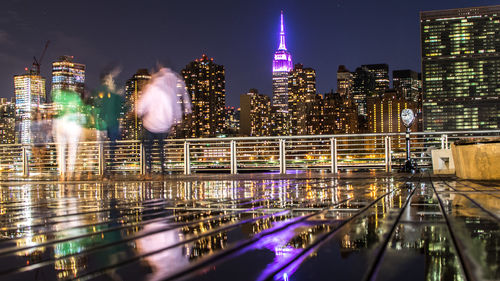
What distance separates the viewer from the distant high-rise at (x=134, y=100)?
14.3m

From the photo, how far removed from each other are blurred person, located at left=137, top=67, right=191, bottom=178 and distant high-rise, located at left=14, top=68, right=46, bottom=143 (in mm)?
96381

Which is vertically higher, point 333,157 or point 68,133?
point 68,133

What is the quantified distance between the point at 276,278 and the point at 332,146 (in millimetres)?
11144

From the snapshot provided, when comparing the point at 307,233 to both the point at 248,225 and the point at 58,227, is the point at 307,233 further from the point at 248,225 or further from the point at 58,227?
the point at 58,227

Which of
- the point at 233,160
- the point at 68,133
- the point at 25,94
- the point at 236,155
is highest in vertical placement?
the point at 25,94

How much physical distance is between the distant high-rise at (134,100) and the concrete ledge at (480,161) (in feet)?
28.6

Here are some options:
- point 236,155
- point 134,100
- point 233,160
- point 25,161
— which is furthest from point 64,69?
point 233,160

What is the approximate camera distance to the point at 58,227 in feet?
10.3

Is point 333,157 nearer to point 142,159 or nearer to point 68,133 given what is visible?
point 142,159

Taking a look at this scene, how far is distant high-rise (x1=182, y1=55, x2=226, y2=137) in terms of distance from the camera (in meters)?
103

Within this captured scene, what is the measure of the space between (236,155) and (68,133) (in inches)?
256

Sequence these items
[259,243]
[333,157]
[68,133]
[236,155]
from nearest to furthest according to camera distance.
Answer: [259,243] < [333,157] < [236,155] < [68,133]

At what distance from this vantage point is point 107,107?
575 inches

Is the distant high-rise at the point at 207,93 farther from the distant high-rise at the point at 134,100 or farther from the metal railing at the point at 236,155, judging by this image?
the metal railing at the point at 236,155
